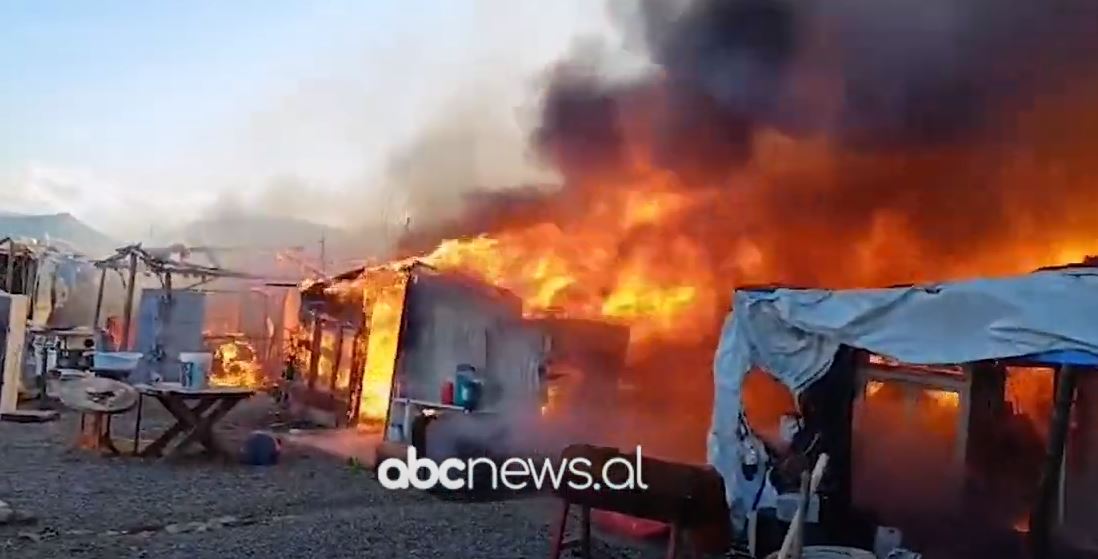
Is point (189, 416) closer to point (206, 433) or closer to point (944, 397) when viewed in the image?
point (206, 433)

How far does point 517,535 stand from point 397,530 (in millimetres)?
1111

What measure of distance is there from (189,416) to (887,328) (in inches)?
375

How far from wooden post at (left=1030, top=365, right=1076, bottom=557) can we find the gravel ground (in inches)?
137

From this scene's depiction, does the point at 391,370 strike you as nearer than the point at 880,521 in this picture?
No

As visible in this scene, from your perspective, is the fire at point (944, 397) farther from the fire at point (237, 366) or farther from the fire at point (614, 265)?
the fire at point (237, 366)

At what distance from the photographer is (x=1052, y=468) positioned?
8.89 metres

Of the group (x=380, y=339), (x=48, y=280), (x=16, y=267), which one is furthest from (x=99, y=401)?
(x=48, y=280)

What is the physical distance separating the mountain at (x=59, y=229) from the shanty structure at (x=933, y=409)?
164ft

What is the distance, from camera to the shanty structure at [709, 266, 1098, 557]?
22.2 feet

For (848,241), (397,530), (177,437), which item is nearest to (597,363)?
(848,241)

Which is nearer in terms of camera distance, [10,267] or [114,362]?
[114,362]

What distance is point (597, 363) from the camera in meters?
16.6

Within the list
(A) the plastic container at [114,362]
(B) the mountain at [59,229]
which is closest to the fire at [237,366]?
(A) the plastic container at [114,362]

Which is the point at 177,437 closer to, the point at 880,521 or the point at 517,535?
the point at 517,535
